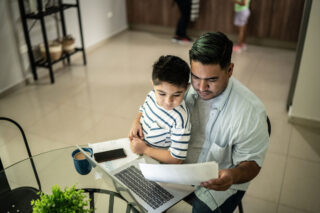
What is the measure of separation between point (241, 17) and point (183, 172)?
4142mm

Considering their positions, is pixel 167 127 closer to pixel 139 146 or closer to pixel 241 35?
pixel 139 146

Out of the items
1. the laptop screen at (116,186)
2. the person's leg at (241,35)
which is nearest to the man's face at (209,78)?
the laptop screen at (116,186)

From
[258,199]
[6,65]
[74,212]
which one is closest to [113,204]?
[74,212]

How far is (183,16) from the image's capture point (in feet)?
17.5

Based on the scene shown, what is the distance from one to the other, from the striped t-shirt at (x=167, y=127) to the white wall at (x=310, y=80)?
182 cm

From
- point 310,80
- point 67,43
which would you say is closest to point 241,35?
point 310,80

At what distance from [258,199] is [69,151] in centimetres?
141

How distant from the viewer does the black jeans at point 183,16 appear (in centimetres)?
521

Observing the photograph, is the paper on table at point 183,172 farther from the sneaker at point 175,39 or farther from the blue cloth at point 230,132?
the sneaker at point 175,39

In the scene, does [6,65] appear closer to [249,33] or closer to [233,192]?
[233,192]

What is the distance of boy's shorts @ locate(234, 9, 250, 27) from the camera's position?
479 cm

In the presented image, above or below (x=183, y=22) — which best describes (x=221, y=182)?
above

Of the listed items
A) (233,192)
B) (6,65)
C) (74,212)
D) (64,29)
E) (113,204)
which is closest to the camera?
(74,212)

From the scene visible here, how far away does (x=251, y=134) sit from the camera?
4.75 ft
